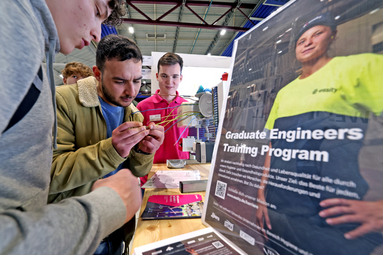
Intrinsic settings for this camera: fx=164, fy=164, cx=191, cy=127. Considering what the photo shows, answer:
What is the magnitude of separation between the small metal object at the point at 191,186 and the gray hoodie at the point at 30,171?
1.63ft

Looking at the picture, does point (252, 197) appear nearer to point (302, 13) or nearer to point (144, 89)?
point (302, 13)

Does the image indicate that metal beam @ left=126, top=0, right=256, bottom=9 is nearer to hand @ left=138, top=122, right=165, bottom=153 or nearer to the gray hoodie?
hand @ left=138, top=122, right=165, bottom=153

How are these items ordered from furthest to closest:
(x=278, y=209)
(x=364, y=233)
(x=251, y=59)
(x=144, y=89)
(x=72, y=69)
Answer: (x=144, y=89) < (x=72, y=69) < (x=251, y=59) < (x=278, y=209) < (x=364, y=233)

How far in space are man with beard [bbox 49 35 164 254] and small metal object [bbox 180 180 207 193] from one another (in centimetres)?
36

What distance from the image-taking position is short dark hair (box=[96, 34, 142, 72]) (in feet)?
3.74

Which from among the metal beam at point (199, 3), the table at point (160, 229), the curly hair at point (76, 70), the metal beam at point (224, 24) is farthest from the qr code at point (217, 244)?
the metal beam at point (224, 24)

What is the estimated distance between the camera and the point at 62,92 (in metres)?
1.03

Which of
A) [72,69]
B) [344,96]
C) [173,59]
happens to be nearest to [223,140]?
[344,96]

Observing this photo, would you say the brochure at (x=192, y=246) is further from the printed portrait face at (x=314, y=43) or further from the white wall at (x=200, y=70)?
the white wall at (x=200, y=70)

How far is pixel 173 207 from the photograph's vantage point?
74 cm

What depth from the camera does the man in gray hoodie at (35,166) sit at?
0.29 metres

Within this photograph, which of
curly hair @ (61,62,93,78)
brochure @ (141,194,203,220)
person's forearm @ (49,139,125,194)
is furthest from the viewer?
curly hair @ (61,62,93,78)

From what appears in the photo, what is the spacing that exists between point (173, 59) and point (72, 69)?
1.51 meters

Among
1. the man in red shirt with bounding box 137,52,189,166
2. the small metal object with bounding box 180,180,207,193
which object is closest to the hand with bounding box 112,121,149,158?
the small metal object with bounding box 180,180,207,193
